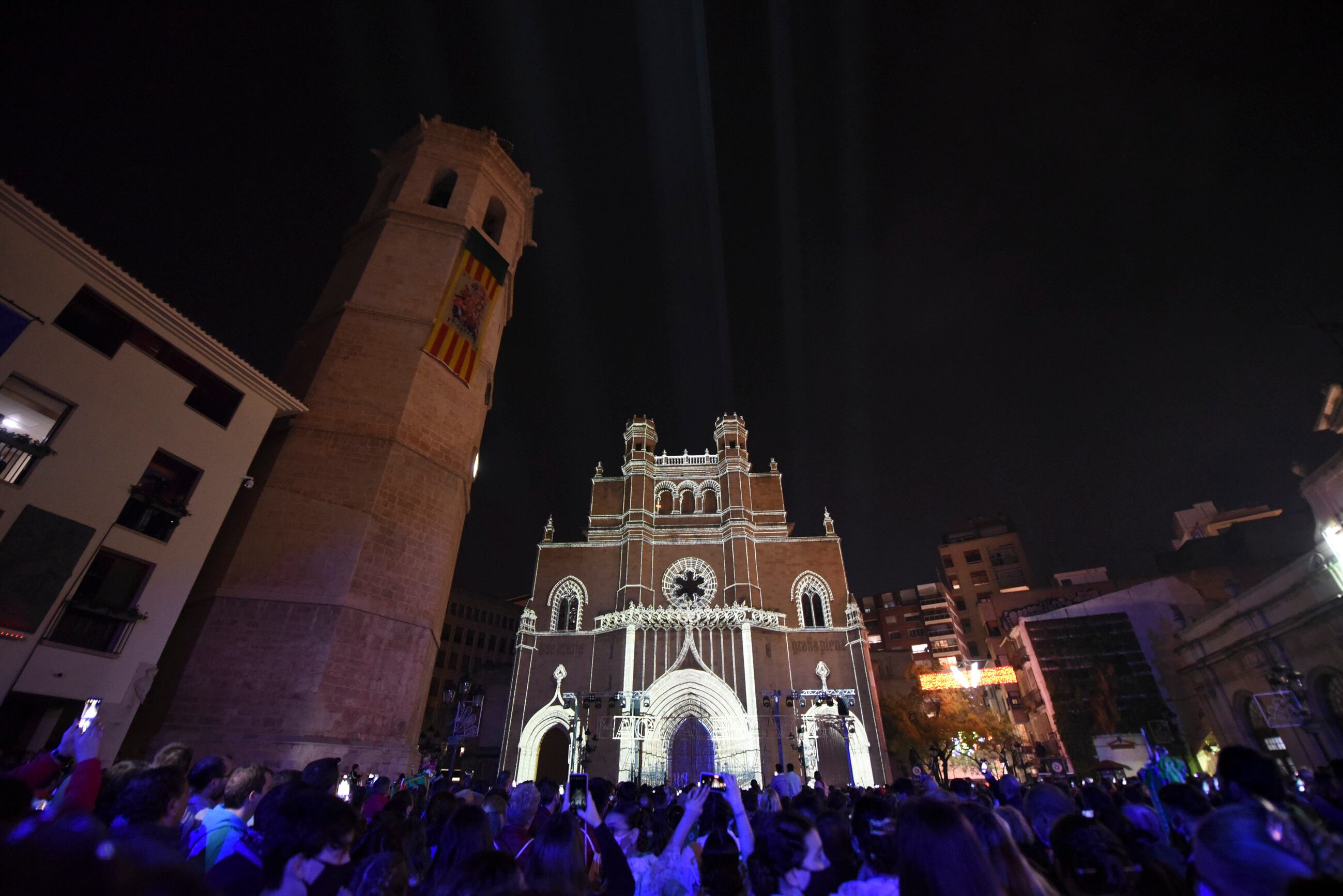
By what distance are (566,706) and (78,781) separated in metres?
24.4


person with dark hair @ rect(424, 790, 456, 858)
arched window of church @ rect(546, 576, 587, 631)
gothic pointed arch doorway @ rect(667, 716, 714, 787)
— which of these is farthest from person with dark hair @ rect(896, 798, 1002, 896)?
arched window of church @ rect(546, 576, 587, 631)

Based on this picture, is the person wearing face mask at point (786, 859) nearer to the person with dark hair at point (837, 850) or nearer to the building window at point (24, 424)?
the person with dark hair at point (837, 850)

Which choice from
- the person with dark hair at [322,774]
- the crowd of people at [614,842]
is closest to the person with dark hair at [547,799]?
the crowd of people at [614,842]

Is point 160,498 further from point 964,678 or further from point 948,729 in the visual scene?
point 948,729

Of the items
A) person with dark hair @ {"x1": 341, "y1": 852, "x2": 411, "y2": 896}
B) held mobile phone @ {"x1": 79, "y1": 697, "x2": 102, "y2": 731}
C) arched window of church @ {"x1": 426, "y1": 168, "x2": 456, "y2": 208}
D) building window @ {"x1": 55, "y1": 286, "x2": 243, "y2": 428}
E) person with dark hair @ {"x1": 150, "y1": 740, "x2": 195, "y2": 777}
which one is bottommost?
person with dark hair @ {"x1": 341, "y1": 852, "x2": 411, "y2": 896}

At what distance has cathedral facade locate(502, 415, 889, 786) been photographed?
25.2 metres

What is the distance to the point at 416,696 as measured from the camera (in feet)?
53.5

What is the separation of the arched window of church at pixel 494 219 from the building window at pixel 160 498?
15.9m

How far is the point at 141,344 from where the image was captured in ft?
45.4

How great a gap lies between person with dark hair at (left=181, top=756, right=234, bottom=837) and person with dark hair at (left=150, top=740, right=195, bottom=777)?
11 centimetres

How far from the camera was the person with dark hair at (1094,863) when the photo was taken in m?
2.66

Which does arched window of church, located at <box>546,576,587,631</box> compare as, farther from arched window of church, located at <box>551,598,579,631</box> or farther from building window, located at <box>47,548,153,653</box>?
building window, located at <box>47,548,153,653</box>

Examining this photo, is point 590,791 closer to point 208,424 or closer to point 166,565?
point 166,565

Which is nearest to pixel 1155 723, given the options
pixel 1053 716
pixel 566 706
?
pixel 1053 716
